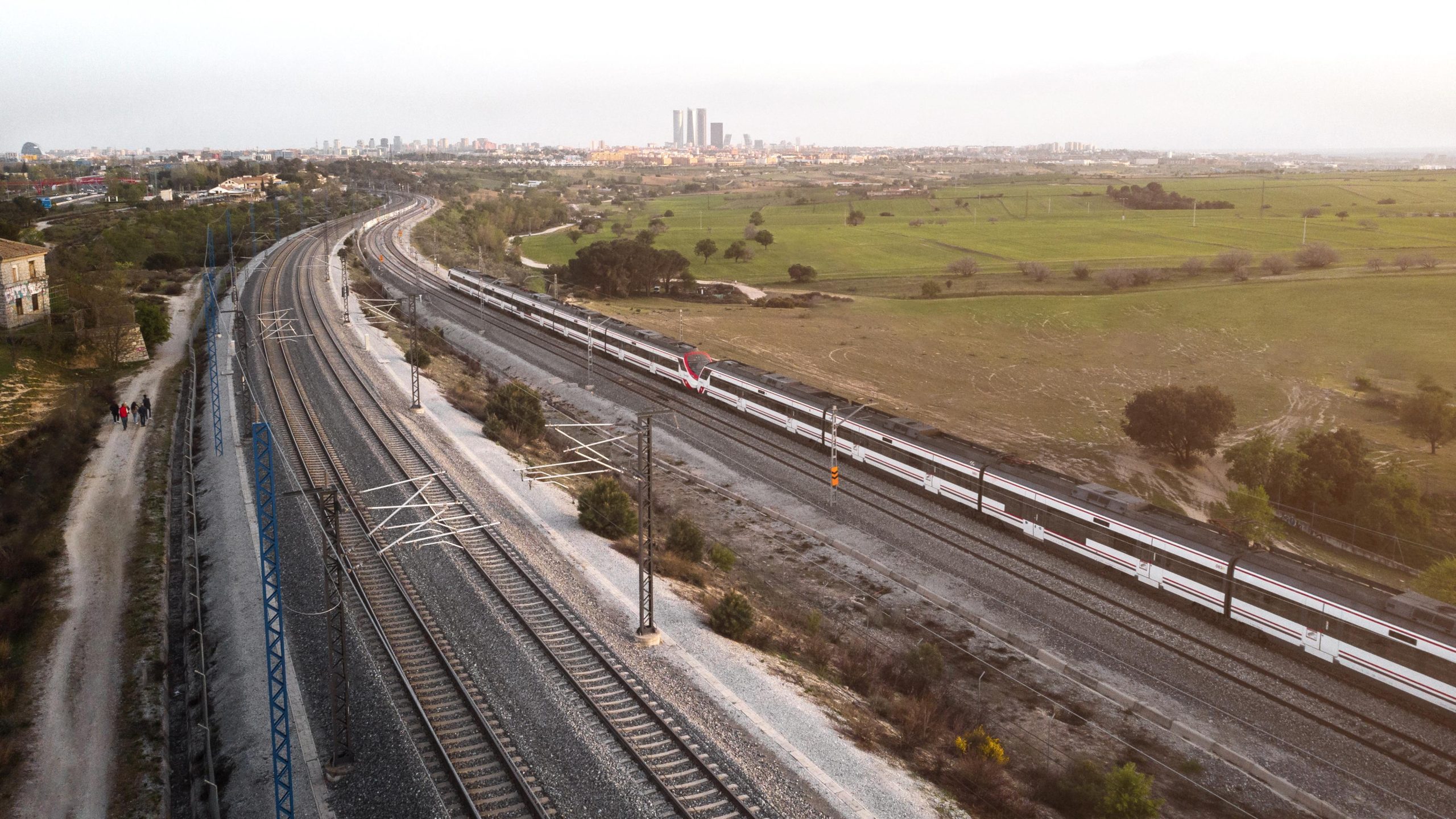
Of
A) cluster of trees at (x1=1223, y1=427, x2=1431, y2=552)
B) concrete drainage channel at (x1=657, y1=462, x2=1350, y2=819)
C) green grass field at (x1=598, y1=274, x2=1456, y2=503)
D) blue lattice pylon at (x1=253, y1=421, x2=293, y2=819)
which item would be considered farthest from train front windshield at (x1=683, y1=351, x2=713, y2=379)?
blue lattice pylon at (x1=253, y1=421, x2=293, y2=819)

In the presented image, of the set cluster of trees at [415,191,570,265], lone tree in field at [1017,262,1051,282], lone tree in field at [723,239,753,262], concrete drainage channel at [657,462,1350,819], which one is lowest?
concrete drainage channel at [657,462,1350,819]

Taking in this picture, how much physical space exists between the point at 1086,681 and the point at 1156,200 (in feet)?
354

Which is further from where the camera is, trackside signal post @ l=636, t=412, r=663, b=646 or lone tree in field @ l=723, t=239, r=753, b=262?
lone tree in field @ l=723, t=239, r=753, b=262

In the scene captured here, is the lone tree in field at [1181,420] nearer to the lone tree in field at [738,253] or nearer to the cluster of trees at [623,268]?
the cluster of trees at [623,268]

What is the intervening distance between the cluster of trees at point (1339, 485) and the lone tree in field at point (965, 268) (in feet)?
165

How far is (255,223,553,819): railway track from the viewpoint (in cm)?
1430

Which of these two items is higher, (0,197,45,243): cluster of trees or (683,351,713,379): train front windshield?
(0,197,45,243): cluster of trees

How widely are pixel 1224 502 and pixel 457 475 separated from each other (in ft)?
94.5

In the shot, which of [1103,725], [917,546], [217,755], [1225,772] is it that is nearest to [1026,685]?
[1103,725]

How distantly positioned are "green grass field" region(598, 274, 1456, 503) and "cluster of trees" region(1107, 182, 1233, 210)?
42289mm

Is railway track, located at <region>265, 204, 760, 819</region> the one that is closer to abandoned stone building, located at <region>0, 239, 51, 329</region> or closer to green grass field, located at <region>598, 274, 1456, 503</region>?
abandoned stone building, located at <region>0, 239, 51, 329</region>

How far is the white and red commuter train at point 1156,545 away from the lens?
18328 mm

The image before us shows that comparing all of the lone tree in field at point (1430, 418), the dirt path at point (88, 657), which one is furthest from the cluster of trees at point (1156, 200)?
the dirt path at point (88, 657)

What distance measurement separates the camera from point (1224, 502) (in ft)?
115
